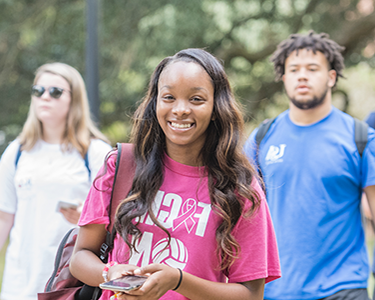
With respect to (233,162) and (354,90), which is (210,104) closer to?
(233,162)

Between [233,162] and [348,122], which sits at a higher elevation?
[348,122]

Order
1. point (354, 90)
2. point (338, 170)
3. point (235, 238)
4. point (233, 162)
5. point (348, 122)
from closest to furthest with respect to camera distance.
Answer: point (235, 238) → point (233, 162) → point (338, 170) → point (348, 122) → point (354, 90)

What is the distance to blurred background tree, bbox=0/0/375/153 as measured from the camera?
29.6 ft

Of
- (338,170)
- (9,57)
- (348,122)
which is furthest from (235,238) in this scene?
(9,57)

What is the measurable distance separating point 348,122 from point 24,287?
2.56m

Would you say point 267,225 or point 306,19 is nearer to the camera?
point 267,225

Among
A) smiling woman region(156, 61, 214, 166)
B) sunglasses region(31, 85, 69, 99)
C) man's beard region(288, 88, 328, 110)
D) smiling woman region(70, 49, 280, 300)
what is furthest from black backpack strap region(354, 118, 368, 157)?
sunglasses region(31, 85, 69, 99)

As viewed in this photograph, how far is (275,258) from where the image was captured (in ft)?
6.79

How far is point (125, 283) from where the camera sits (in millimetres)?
1619

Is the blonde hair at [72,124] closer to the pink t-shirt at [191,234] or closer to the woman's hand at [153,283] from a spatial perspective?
the pink t-shirt at [191,234]

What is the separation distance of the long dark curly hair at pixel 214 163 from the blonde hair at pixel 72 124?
4.42ft

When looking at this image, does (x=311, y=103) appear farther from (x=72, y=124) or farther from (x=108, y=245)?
(x=108, y=245)

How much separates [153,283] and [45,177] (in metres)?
1.87

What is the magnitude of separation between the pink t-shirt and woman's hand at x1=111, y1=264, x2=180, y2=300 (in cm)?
22
